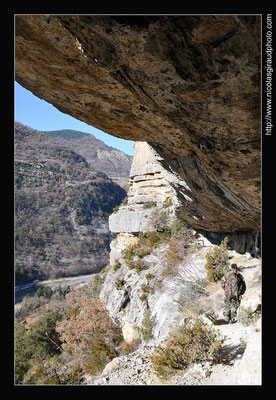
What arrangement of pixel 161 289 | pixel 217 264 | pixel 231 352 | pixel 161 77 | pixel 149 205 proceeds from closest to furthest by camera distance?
pixel 161 77 < pixel 231 352 < pixel 217 264 < pixel 161 289 < pixel 149 205

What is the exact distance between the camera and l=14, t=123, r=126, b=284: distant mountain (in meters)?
36.8

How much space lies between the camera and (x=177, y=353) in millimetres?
3904

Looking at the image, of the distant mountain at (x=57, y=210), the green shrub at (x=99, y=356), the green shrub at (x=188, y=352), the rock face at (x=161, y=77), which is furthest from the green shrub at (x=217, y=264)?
the distant mountain at (x=57, y=210)

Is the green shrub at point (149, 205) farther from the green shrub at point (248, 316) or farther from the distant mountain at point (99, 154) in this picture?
the distant mountain at point (99, 154)

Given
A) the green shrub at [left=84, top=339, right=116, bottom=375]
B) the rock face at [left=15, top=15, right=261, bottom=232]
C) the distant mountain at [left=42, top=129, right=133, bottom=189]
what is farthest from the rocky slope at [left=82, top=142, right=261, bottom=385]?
the distant mountain at [left=42, top=129, right=133, bottom=189]

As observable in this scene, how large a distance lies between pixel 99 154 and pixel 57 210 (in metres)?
33.7

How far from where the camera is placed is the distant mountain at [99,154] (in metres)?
68.9

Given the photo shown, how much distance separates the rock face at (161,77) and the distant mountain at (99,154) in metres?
60.8

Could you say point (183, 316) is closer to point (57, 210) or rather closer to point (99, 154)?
point (57, 210)

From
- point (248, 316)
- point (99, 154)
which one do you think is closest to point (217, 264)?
point (248, 316)

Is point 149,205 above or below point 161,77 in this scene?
below

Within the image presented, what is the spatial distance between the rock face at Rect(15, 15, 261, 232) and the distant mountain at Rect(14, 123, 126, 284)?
97.3 feet

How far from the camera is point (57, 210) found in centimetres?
4703

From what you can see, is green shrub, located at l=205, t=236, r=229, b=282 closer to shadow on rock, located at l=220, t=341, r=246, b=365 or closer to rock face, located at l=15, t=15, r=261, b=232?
shadow on rock, located at l=220, t=341, r=246, b=365
